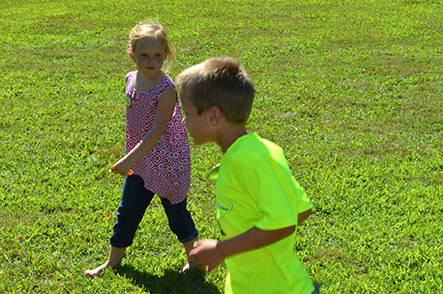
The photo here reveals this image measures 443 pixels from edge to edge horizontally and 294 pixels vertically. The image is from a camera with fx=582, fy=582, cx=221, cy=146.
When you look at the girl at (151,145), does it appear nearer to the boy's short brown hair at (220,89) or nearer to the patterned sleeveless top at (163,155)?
the patterned sleeveless top at (163,155)

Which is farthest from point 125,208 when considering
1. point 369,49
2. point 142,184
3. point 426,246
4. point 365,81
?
point 369,49

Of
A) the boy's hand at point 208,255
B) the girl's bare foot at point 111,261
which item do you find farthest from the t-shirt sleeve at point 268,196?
the girl's bare foot at point 111,261

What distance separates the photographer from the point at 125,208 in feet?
12.3

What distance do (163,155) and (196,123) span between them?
4.66ft

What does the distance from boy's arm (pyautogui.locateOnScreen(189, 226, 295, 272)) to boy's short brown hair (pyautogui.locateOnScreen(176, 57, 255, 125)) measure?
1.51ft

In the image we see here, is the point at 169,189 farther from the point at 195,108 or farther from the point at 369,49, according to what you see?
the point at 369,49

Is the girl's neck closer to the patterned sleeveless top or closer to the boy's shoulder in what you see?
the patterned sleeveless top

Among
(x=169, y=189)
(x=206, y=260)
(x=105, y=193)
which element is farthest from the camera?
(x=105, y=193)

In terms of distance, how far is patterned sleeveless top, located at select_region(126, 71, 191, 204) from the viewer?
3586 millimetres

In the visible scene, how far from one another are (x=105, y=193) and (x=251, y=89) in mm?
3072

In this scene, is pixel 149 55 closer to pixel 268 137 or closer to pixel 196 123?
pixel 196 123

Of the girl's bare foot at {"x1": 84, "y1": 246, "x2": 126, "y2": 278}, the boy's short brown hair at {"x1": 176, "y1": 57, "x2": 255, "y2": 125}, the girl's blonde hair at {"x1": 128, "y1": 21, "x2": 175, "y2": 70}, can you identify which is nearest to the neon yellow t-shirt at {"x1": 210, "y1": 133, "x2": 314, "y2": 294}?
the boy's short brown hair at {"x1": 176, "y1": 57, "x2": 255, "y2": 125}

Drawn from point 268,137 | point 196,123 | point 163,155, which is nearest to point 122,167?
point 163,155

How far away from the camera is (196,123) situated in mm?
2248
